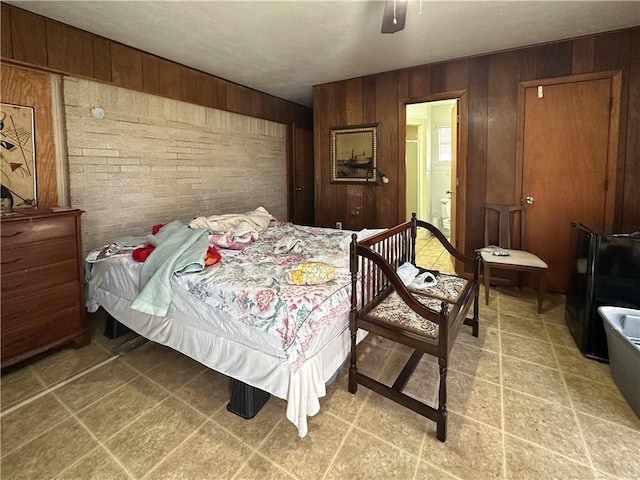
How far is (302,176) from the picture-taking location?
5449 millimetres

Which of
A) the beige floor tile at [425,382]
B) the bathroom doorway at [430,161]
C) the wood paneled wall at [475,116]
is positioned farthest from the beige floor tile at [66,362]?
the bathroom doorway at [430,161]

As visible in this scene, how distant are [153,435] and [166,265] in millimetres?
880

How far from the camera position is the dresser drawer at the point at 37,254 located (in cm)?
194

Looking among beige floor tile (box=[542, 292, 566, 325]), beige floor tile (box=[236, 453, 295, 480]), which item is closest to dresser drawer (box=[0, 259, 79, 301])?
beige floor tile (box=[236, 453, 295, 480])

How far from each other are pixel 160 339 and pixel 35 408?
681mm

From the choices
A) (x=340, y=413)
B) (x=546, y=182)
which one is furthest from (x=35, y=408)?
(x=546, y=182)

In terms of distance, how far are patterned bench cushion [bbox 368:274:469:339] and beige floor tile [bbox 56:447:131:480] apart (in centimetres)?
134

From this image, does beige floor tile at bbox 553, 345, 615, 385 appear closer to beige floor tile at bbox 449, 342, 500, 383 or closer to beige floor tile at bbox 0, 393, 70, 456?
beige floor tile at bbox 449, 342, 500, 383

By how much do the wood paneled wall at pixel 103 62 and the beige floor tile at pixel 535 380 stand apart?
379cm

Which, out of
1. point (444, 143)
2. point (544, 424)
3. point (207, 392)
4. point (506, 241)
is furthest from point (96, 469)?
point (444, 143)

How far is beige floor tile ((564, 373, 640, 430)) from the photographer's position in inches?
64.1

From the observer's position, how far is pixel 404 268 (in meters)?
2.31

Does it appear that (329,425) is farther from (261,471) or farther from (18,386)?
(18,386)

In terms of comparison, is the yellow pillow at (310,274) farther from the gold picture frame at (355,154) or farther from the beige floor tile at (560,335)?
the gold picture frame at (355,154)
